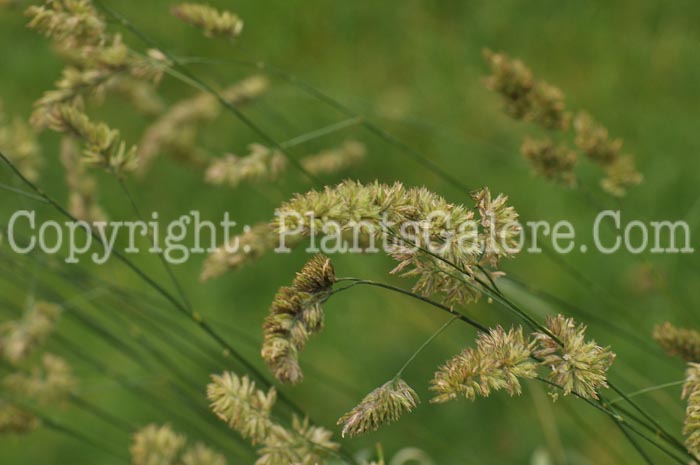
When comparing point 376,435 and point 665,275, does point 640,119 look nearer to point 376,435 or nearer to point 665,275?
point 665,275

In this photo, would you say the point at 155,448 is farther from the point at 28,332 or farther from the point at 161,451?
the point at 28,332

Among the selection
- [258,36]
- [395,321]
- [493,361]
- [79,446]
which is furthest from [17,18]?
[493,361]

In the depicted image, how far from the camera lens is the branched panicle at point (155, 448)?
1272 millimetres

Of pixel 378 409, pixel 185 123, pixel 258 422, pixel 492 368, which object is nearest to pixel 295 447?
pixel 258 422

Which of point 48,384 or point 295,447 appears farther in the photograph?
point 48,384

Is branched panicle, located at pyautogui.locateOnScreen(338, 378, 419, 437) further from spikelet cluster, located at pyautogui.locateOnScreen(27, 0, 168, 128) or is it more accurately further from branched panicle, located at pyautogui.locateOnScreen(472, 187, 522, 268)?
spikelet cluster, located at pyautogui.locateOnScreen(27, 0, 168, 128)

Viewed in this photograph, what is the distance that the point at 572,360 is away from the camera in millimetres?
918

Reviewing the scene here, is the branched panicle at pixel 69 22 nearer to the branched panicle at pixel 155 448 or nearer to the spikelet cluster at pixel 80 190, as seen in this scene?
the spikelet cluster at pixel 80 190

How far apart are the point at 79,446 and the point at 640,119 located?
82.5 inches

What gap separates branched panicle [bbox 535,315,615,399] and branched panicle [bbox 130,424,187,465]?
25.1 inches

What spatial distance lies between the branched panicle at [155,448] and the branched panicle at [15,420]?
0.46 m

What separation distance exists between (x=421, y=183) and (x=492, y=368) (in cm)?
195

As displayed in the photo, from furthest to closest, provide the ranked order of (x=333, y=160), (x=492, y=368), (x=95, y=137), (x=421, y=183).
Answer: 1. (x=421, y=183)
2. (x=333, y=160)
3. (x=95, y=137)
4. (x=492, y=368)

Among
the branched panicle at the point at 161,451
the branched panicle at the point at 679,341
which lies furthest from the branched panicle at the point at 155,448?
the branched panicle at the point at 679,341
